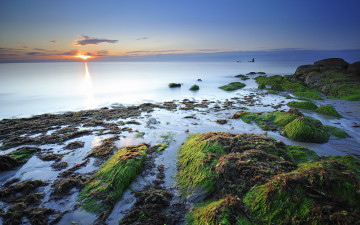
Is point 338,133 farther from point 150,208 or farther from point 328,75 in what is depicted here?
point 328,75

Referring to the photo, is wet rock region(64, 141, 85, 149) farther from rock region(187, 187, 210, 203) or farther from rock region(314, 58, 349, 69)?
rock region(314, 58, 349, 69)

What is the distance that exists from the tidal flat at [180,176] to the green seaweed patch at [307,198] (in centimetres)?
1

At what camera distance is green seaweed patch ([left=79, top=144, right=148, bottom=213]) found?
340 cm

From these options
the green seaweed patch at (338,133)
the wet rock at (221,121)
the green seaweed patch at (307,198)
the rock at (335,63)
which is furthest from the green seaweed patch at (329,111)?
the rock at (335,63)

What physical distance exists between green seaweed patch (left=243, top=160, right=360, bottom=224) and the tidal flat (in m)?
0.01

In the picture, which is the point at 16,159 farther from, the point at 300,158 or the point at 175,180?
the point at 300,158

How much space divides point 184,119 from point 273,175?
6.29m

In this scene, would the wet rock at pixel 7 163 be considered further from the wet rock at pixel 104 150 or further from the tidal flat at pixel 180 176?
the wet rock at pixel 104 150

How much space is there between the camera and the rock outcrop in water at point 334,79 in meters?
13.3

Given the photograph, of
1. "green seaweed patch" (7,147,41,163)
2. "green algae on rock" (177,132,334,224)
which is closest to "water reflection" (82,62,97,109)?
"green seaweed patch" (7,147,41,163)

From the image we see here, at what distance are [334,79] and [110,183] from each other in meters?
21.0

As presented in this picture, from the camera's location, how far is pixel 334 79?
52.3 ft

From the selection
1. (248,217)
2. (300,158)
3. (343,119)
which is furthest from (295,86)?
(248,217)

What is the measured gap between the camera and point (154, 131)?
743cm
